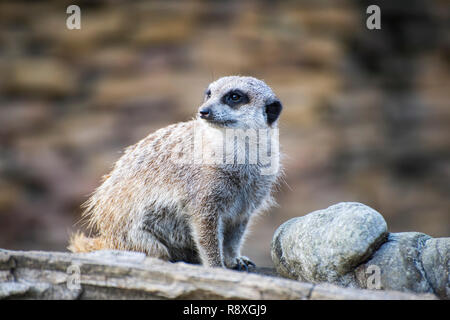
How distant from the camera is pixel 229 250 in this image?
429 cm

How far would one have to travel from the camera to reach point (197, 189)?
3.83 m

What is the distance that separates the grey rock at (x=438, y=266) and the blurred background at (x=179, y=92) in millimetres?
7064

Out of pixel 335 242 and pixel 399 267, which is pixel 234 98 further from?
pixel 399 267

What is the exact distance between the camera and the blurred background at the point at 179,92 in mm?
10383

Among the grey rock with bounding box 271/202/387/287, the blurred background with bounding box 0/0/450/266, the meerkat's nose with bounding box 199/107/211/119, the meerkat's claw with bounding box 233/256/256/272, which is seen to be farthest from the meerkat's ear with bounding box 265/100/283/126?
the blurred background with bounding box 0/0/450/266

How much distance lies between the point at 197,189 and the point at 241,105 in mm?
713

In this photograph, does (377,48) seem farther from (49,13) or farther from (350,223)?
(350,223)

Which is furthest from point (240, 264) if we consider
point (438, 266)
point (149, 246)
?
point (438, 266)

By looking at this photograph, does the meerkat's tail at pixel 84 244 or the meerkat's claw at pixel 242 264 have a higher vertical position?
the meerkat's tail at pixel 84 244

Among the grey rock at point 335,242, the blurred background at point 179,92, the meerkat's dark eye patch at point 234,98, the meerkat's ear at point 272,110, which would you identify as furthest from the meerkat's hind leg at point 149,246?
the blurred background at point 179,92

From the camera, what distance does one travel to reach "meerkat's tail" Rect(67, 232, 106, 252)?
4.14 meters

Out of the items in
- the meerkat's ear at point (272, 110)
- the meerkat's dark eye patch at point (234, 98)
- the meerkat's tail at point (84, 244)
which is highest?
the meerkat's dark eye patch at point (234, 98)

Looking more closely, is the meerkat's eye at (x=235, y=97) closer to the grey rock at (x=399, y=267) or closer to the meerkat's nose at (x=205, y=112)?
the meerkat's nose at (x=205, y=112)

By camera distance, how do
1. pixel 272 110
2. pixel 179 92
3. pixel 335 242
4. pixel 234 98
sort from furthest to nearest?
1. pixel 179 92
2. pixel 272 110
3. pixel 234 98
4. pixel 335 242
